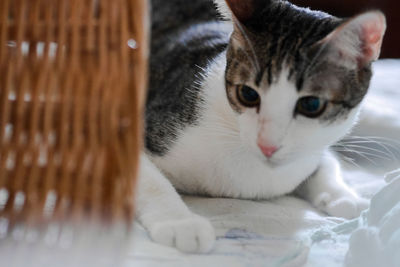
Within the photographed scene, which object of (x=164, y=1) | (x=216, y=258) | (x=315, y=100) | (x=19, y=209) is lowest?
(x=216, y=258)

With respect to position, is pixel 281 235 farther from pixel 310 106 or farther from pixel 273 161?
pixel 310 106

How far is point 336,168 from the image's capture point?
133 centimetres

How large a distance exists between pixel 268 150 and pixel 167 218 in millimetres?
231

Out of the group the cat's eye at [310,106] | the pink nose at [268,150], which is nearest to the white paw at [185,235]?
the pink nose at [268,150]

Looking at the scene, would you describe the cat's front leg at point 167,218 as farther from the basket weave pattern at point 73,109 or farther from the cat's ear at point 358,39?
the cat's ear at point 358,39

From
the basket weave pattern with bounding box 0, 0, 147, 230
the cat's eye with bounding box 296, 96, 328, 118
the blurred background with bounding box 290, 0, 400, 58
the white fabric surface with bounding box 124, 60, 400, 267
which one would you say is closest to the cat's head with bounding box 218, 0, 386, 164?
the cat's eye with bounding box 296, 96, 328, 118

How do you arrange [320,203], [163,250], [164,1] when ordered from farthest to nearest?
[164,1] < [320,203] < [163,250]

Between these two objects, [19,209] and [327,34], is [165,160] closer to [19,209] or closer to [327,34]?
[327,34]

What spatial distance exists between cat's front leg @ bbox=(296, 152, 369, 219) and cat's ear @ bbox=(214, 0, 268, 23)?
39 cm

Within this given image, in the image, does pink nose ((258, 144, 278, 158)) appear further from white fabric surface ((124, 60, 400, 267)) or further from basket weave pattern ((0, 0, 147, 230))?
basket weave pattern ((0, 0, 147, 230))

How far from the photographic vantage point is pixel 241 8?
1062mm

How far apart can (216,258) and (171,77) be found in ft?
2.26

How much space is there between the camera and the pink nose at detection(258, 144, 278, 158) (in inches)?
36.9

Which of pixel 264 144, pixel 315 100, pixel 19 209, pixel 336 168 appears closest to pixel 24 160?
pixel 19 209
